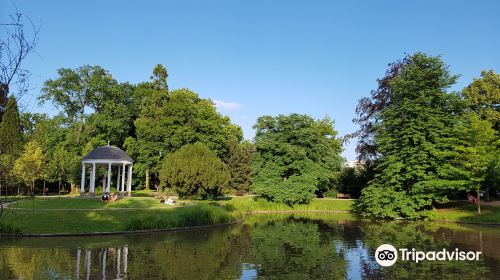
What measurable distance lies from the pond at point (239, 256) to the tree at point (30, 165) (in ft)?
80.2

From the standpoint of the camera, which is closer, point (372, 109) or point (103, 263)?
point (103, 263)

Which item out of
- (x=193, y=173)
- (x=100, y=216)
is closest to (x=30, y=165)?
(x=193, y=173)

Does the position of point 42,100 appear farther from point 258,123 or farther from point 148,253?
point 148,253

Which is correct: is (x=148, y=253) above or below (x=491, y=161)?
below

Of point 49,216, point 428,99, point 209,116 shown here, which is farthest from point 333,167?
point 49,216

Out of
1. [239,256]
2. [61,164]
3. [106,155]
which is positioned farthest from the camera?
[61,164]

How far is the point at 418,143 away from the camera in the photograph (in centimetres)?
4281

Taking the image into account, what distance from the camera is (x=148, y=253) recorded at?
66.3ft

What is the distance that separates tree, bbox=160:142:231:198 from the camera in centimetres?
4344

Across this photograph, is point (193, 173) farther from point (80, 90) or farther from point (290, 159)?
point (80, 90)

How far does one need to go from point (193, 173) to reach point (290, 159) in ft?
44.9

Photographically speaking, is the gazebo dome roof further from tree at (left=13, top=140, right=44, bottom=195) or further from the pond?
the pond

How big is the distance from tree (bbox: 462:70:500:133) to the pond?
2317 cm

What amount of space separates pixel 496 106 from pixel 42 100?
62.3 meters
